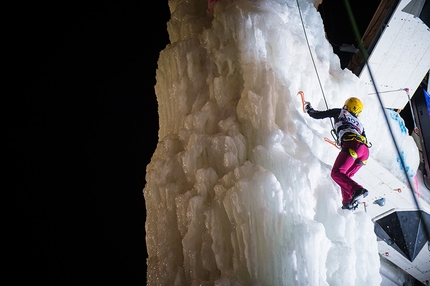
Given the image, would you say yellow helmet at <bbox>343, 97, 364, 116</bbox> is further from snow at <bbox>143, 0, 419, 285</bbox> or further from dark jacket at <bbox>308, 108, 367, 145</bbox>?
snow at <bbox>143, 0, 419, 285</bbox>

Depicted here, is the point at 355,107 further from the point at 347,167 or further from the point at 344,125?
the point at 347,167

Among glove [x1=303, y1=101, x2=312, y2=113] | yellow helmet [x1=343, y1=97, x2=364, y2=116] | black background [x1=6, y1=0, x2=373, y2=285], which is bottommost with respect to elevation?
black background [x1=6, y1=0, x2=373, y2=285]

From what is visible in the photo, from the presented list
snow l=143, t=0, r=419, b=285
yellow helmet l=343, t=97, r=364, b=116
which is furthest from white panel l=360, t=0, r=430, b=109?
yellow helmet l=343, t=97, r=364, b=116

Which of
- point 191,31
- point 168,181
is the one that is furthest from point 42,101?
Result: point 168,181

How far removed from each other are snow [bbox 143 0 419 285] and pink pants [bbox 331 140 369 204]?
0.55 ft

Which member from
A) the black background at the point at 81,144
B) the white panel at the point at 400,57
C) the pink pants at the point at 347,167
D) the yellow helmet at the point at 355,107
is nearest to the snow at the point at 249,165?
the pink pants at the point at 347,167

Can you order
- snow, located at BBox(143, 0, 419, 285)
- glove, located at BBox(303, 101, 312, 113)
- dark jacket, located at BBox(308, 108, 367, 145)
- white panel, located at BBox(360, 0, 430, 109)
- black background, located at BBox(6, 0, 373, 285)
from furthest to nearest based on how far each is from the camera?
black background, located at BBox(6, 0, 373, 285)
white panel, located at BBox(360, 0, 430, 109)
glove, located at BBox(303, 101, 312, 113)
dark jacket, located at BBox(308, 108, 367, 145)
snow, located at BBox(143, 0, 419, 285)

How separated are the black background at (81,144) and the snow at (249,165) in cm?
900

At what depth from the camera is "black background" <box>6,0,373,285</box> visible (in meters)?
13.2

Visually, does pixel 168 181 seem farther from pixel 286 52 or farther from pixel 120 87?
pixel 120 87

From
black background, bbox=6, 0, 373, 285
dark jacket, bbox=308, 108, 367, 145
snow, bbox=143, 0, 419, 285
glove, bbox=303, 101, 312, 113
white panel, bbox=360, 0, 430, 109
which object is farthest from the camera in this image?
black background, bbox=6, 0, 373, 285

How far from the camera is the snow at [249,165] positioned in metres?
3.42

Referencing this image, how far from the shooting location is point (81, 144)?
14320 mm

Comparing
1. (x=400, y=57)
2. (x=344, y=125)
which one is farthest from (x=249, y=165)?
(x=400, y=57)
